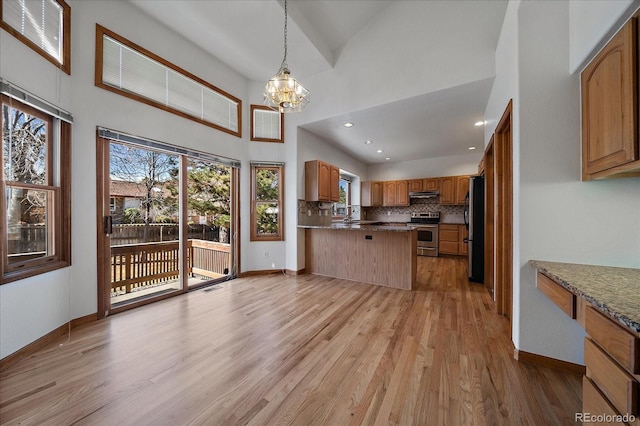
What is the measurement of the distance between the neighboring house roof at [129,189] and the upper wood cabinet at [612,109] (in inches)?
167

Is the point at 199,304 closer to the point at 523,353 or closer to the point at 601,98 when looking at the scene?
the point at 523,353

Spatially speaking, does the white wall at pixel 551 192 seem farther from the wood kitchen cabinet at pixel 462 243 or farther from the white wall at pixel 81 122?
the wood kitchen cabinet at pixel 462 243

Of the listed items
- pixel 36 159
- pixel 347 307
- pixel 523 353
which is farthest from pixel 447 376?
pixel 36 159

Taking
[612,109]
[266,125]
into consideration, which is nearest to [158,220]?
[266,125]

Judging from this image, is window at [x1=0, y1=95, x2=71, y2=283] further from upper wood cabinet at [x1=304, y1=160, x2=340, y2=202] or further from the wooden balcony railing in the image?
upper wood cabinet at [x1=304, y1=160, x2=340, y2=202]

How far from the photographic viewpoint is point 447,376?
1632 millimetres

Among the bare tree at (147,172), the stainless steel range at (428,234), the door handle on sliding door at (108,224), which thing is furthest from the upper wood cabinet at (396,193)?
the door handle on sliding door at (108,224)

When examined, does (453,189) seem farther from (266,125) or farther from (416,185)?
(266,125)

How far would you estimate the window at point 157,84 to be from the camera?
2604 millimetres

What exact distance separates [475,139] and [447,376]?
514 centimetres

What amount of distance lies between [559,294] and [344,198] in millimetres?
6126

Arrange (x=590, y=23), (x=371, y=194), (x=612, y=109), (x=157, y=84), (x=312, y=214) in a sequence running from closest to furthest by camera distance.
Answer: (x=612, y=109) < (x=590, y=23) < (x=157, y=84) < (x=312, y=214) < (x=371, y=194)

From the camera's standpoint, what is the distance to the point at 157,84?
305cm

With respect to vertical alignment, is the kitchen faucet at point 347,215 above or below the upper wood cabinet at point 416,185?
below
